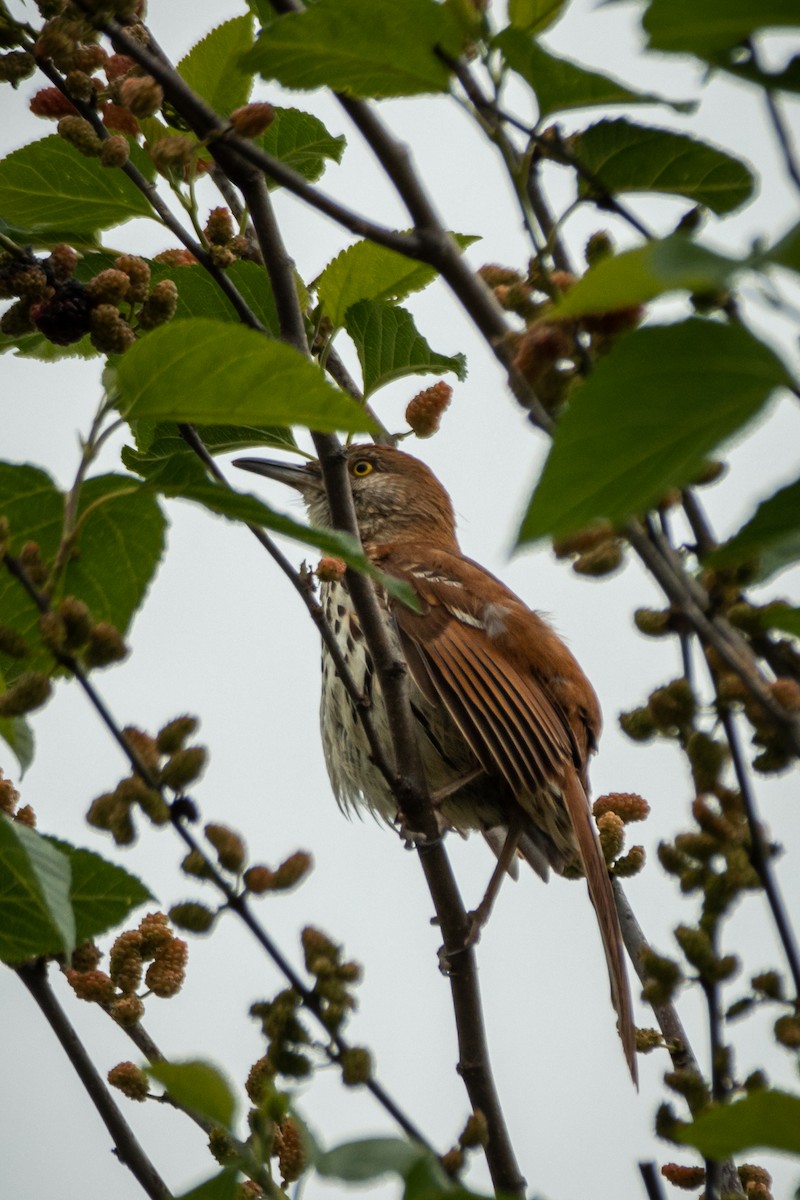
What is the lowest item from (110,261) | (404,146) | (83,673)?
(83,673)

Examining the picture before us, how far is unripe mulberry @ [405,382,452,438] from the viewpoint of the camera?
3367mm

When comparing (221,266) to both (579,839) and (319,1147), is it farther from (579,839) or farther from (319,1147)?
(579,839)

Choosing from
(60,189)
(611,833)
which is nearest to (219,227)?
(60,189)

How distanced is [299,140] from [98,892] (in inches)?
73.7

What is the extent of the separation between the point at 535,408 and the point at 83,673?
0.67 meters

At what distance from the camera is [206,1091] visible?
4.25ft

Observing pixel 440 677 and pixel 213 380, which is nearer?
pixel 213 380

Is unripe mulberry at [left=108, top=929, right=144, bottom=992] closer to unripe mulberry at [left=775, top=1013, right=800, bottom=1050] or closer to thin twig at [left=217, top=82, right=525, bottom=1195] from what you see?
thin twig at [left=217, top=82, right=525, bottom=1195]

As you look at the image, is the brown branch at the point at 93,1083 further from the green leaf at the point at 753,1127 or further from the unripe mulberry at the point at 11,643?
the green leaf at the point at 753,1127

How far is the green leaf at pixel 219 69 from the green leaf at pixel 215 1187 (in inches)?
85.5

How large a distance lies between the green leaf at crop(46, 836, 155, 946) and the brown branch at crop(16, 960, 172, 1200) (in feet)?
1.45

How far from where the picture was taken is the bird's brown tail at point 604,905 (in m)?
3.50

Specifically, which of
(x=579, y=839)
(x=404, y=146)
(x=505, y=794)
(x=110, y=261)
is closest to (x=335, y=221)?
(x=404, y=146)

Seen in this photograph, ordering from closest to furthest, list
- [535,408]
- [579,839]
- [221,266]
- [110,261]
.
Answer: [535,408] < [221,266] < [110,261] < [579,839]
